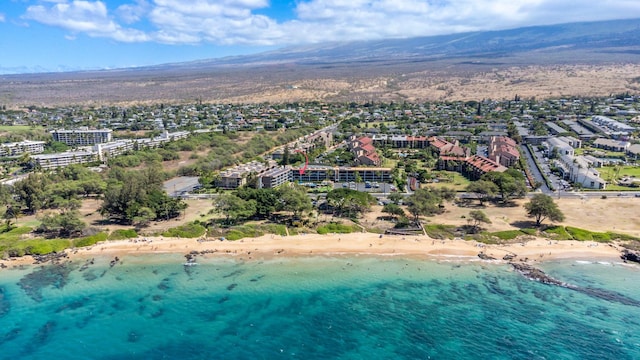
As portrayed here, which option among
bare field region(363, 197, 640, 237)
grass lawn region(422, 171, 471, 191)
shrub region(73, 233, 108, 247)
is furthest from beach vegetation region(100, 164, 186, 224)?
grass lawn region(422, 171, 471, 191)

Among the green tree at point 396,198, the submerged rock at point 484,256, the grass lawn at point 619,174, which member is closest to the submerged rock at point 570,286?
the submerged rock at point 484,256

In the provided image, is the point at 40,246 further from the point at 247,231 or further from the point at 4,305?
the point at 247,231

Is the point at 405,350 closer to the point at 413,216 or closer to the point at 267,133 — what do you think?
the point at 413,216

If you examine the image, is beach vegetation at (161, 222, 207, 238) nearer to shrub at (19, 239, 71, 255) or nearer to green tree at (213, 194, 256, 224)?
green tree at (213, 194, 256, 224)

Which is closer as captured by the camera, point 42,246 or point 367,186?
point 42,246

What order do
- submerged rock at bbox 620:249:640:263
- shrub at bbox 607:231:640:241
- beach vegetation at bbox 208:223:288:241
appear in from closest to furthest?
submerged rock at bbox 620:249:640:263 → shrub at bbox 607:231:640:241 → beach vegetation at bbox 208:223:288:241

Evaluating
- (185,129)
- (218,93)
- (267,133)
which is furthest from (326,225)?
(218,93)

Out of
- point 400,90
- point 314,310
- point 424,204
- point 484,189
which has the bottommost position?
point 314,310

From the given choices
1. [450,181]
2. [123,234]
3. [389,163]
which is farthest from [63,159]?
[450,181]
